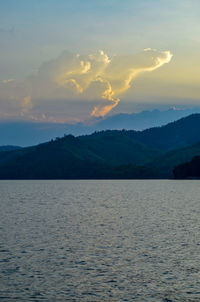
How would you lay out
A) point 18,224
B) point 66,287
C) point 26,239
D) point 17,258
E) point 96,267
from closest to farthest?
point 66,287
point 96,267
point 17,258
point 26,239
point 18,224

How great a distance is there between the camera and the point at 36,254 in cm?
6856

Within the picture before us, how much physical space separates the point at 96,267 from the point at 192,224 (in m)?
57.2

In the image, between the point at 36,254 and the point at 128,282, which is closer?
the point at 128,282

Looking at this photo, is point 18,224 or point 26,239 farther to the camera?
point 18,224

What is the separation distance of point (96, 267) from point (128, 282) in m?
8.61

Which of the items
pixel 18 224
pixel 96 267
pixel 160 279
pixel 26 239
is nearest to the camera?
pixel 160 279

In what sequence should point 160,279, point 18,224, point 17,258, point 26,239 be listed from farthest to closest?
point 18,224 < point 26,239 < point 17,258 < point 160,279

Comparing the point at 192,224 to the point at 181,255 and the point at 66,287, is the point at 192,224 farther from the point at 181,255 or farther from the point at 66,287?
the point at 66,287

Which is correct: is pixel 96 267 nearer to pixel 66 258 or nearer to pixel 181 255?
pixel 66 258

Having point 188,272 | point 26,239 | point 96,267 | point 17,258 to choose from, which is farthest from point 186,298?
point 26,239

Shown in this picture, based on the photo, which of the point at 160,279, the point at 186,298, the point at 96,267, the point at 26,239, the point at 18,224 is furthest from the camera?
the point at 18,224

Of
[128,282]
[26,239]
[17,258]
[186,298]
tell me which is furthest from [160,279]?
[26,239]

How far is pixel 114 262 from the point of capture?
62688 mm

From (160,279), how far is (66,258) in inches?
697
